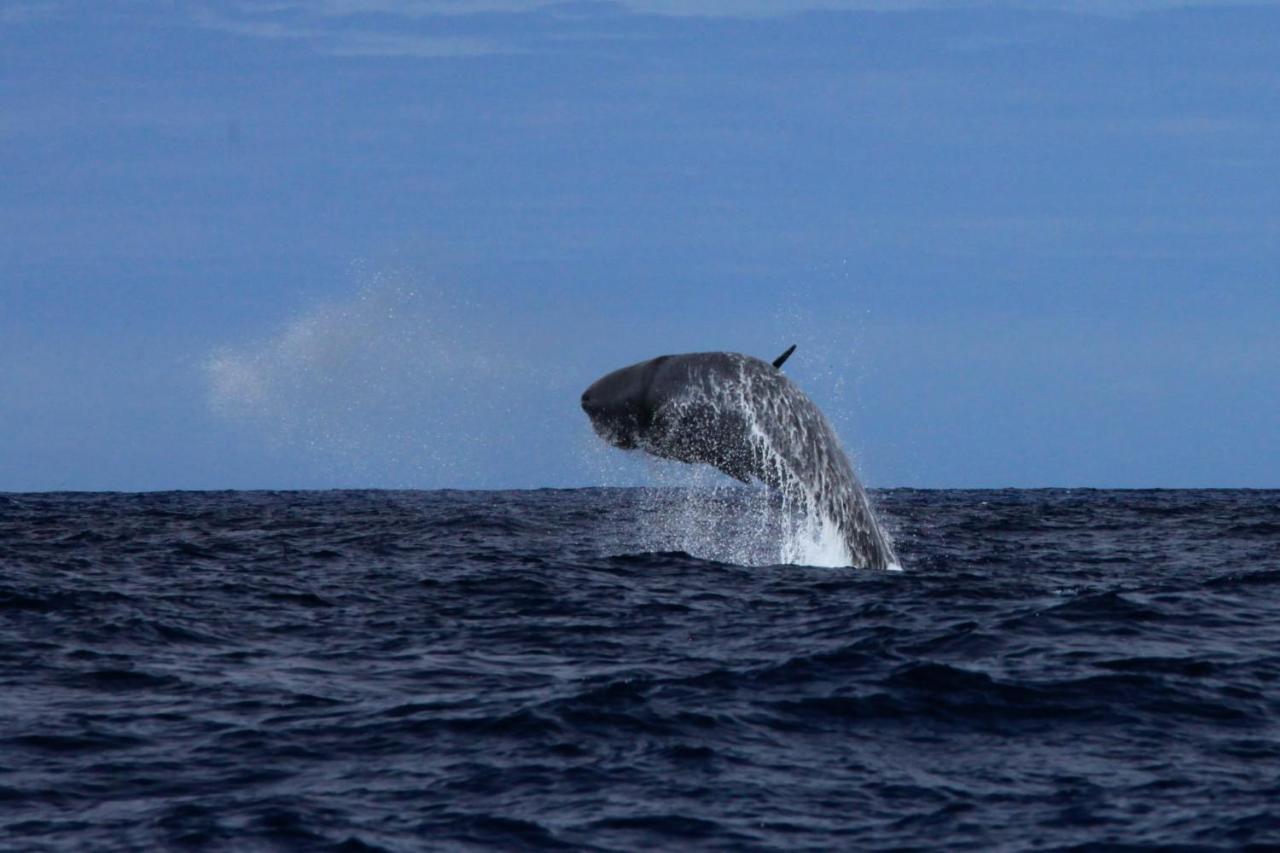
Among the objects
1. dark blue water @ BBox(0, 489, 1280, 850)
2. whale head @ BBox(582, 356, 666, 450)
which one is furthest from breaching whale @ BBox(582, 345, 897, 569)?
dark blue water @ BBox(0, 489, 1280, 850)

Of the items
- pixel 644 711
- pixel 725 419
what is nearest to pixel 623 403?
pixel 725 419

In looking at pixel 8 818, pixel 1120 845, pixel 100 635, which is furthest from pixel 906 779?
pixel 100 635

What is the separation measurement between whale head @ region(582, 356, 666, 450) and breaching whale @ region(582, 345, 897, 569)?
0.04 ft

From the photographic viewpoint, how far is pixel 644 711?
512 inches

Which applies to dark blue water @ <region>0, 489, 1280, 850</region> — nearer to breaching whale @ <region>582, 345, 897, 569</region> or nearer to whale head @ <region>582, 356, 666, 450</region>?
breaching whale @ <region>582, 345, 897, 569</region>

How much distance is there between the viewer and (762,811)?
33.4ft

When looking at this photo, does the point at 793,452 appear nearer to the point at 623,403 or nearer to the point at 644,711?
the point at 623,403

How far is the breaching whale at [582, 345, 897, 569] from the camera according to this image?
18.1m

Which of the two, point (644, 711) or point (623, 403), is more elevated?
point (623, 403)

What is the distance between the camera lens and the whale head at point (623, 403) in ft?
59.7

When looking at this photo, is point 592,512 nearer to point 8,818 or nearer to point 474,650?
point 474,650

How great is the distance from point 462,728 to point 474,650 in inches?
161

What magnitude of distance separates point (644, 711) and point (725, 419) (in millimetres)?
A: 5886

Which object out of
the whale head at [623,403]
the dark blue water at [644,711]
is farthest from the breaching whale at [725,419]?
the dark blue water at [644,711]
